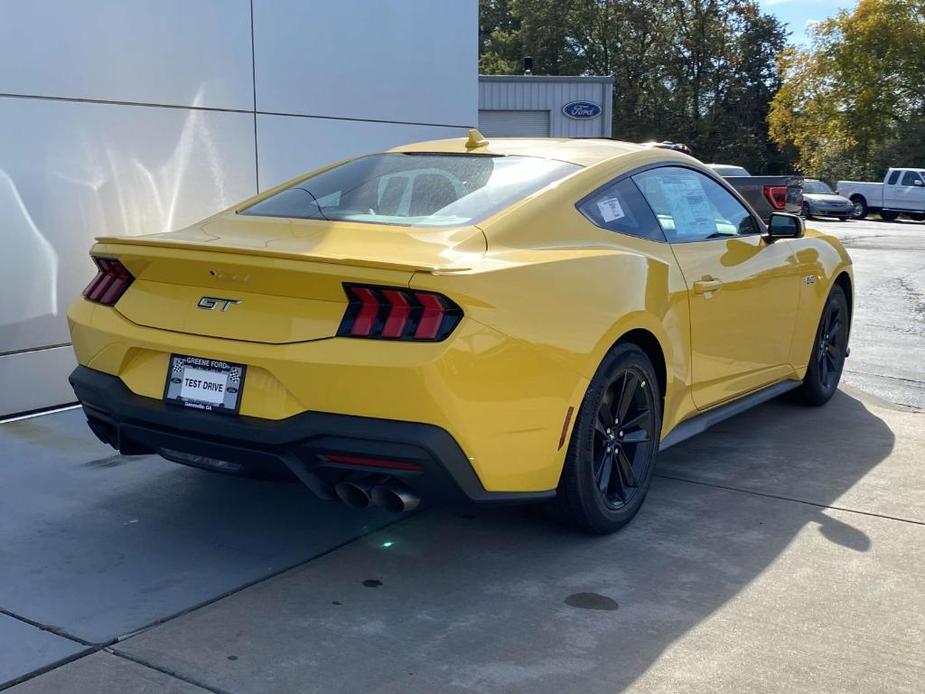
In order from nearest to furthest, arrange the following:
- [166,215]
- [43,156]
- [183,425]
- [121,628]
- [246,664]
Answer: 1. [246,664]
2. [121,628]
3. [183,425]
4. [43,156]
5. [166,215]

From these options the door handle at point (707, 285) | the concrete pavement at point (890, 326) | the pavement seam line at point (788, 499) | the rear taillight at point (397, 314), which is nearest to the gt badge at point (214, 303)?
the rear taillight at point (397, 314)

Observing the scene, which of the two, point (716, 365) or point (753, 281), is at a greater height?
point (753, 281)

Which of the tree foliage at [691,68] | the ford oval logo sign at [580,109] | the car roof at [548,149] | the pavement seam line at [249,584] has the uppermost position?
the tree foliage at [691,68]

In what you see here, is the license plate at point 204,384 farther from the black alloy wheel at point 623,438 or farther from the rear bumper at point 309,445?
the black alloy wheel at point 623,438

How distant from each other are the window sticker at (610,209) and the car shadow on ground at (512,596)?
125 centimetres

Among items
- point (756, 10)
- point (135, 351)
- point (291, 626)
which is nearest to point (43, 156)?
point (135, 351)

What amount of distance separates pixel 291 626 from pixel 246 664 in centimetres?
27

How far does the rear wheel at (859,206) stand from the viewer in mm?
34375

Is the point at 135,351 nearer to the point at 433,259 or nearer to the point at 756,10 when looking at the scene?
the point at 433,259

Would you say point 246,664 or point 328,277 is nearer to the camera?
point 246,664

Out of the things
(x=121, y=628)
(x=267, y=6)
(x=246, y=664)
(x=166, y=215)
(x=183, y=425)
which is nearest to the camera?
(x=246, y=664)

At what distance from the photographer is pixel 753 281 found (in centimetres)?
504

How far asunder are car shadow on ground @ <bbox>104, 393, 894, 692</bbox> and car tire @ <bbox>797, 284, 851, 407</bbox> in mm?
1274

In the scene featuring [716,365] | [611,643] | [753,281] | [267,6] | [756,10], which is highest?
[756,10]
